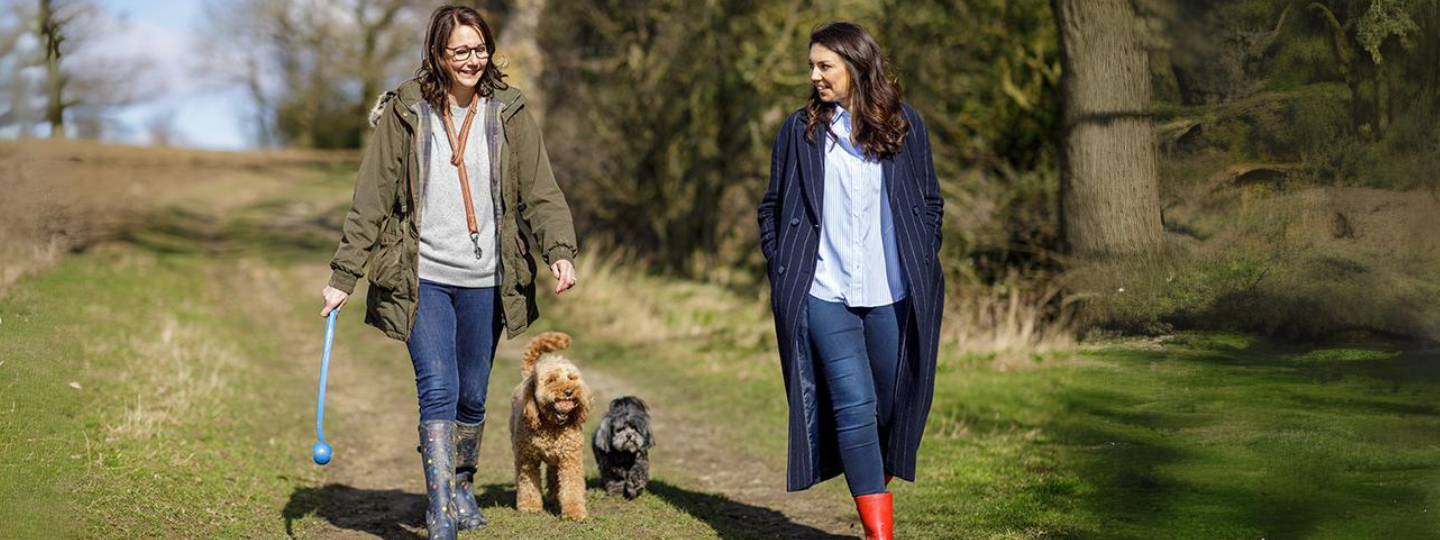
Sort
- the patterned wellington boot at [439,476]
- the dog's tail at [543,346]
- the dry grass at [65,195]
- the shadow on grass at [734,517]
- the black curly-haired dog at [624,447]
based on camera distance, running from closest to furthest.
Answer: the patterned wellington boot at [439,476], the dog's tail at [543,346], the shadow on grass at [734,517], the black curly-haired dog at [624,447], the dry grass at [65,195]

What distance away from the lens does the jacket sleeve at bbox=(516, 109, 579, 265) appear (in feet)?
17.2

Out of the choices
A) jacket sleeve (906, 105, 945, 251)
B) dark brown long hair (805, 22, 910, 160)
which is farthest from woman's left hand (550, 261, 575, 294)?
jacket sleeve (906, 105, 945, 251)

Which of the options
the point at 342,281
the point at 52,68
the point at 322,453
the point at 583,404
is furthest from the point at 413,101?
the point at 52,68

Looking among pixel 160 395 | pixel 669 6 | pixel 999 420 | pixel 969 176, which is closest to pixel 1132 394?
pixel 999 420

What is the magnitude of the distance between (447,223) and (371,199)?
294 mm

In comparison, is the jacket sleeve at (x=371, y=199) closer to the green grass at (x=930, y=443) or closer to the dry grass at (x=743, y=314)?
the green grass at (x=930, y=443)

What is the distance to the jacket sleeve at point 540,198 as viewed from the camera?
5.23 m

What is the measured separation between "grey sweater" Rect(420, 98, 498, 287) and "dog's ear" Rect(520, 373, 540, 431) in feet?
2.57

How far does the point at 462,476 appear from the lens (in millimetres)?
5672

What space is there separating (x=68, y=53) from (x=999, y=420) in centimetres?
619

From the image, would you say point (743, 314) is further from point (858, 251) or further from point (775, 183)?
point (858, 251)

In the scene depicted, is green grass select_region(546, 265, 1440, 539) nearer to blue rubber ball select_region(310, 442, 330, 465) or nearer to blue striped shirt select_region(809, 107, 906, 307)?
blue striped shirt select_region(809, 107, 906, 307)

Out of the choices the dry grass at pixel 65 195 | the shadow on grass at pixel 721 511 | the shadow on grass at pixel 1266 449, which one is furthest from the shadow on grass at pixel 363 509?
the shadow on grass at pixel 1266 449

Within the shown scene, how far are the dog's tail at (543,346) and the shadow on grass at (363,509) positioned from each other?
0.87 metres
